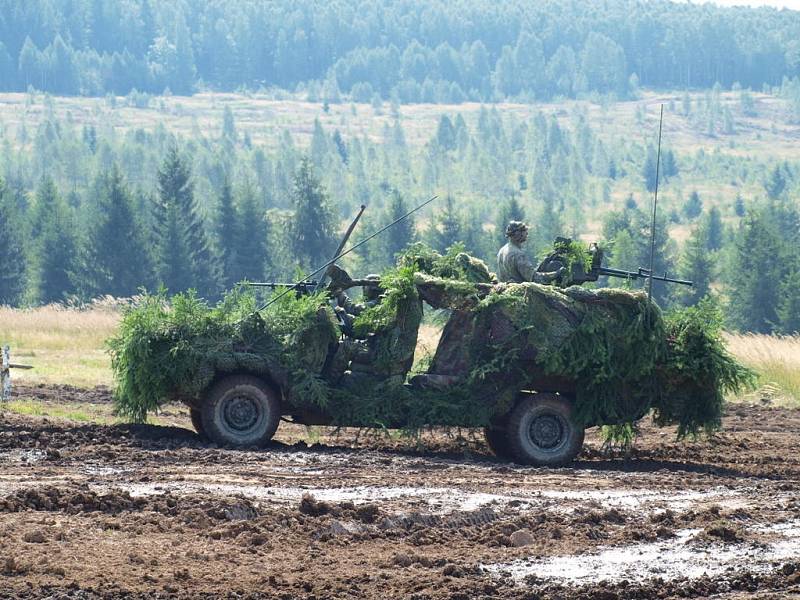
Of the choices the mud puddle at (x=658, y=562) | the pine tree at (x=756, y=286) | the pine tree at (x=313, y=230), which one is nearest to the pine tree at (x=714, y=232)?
the pine tree at (x=313, y=230)

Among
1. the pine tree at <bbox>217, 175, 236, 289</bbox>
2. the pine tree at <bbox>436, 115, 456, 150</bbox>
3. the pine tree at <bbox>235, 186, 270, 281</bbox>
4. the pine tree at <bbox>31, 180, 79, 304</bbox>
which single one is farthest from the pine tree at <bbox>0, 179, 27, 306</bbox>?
the pine tree at <bbox>436, 115, 456, 150</bbox>

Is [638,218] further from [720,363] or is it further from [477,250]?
[720,363]

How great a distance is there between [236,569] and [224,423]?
20.7 feet

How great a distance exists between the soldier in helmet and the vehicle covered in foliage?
0.40 metres

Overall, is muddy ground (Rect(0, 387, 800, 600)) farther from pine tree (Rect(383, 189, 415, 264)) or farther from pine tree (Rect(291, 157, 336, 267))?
pine tree (Rect(291, 157, 336, 267))

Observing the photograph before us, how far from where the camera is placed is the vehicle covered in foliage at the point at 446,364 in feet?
53.6

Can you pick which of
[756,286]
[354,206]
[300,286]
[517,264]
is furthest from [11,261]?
[354,206]

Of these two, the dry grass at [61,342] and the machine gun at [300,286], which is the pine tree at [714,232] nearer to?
the dry grass at [61,342]

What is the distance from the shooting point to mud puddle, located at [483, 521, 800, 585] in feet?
34.4

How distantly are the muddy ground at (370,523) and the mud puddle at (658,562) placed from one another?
2cm

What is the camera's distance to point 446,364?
658 inches

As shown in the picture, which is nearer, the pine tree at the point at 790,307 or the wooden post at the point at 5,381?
the wooden post at the point at 5,381

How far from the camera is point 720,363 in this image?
653 inches

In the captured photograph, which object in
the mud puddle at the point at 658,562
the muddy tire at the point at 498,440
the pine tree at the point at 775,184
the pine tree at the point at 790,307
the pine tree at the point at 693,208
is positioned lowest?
the mud puddle at the point at 658,562
